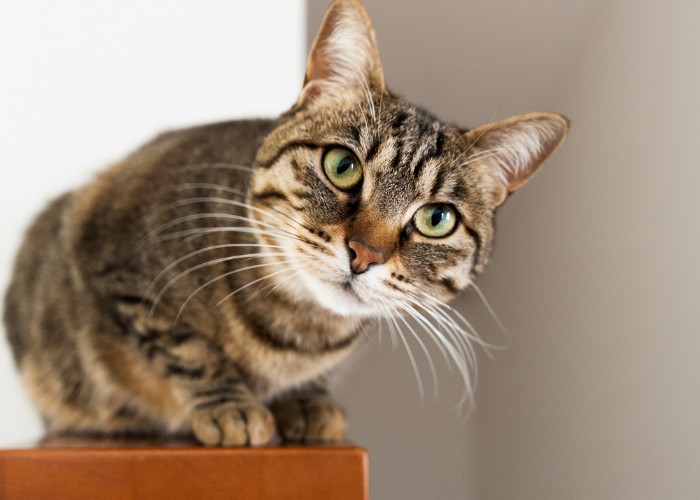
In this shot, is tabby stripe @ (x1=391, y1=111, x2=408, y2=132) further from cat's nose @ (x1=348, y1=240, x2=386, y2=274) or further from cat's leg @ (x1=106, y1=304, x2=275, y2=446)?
cat's leg @ (x1=106, y1=304, x2=275, y2=446)

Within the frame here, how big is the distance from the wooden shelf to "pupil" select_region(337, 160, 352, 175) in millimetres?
342

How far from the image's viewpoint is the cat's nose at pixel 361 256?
72 cm

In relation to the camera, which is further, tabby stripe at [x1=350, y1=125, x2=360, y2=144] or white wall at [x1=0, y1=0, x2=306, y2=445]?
white wall at [x1=0, y1=0, x2=306, y2=445]

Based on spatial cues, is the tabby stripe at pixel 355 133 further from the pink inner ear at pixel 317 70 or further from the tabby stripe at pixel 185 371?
the tabby stripe at pixel 185 371

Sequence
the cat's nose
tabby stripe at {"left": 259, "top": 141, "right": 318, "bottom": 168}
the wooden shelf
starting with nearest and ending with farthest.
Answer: the wooden shelf, the cat's nose, tabby stripe at {"left": 259, "top": 141, "right": 318, "bottom": 168}

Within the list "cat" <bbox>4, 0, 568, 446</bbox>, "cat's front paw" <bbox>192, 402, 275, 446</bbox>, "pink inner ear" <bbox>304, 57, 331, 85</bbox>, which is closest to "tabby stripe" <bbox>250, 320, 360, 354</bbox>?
"cat" <bbox>4, 0, 568, 446</bbox>

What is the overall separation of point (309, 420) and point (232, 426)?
0.51 ft

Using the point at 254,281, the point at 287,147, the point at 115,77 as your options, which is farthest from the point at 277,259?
the point at 115,77

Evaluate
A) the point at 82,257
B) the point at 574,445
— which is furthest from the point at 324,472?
the point at 574,445

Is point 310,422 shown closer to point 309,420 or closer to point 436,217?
point 309,420

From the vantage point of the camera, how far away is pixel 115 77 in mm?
1392

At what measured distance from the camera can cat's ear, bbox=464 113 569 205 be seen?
840 mm

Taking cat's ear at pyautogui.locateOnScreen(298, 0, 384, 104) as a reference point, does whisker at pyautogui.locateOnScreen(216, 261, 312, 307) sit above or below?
below

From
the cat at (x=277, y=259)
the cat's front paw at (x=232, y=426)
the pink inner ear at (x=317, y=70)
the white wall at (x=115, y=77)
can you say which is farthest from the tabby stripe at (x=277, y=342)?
the white wall at (x=115, y=77)
